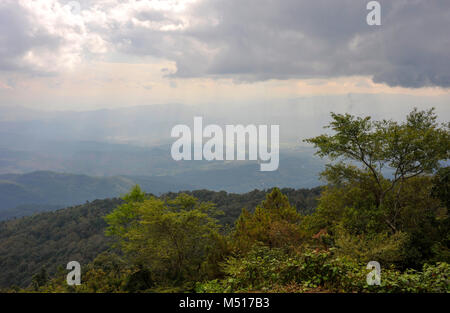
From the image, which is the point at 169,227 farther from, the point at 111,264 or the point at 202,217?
the point at 111,264

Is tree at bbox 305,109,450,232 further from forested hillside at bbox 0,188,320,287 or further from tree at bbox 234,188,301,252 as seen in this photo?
forested hillside at bbox 0,188,320,287

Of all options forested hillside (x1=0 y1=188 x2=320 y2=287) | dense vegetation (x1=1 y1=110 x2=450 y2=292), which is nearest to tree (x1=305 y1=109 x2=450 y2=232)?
dense vegetation (x1=1 y1=110 x2=450 y2=292)

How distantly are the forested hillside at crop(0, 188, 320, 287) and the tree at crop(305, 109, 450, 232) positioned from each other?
39239mm

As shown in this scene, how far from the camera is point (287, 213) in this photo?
78.2 ft

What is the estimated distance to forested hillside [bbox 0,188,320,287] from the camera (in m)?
69.6

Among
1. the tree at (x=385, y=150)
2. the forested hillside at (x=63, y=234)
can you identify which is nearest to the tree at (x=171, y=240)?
the tree at (x=385, y=150)

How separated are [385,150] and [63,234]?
93.5m

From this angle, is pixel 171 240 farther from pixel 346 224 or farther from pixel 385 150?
pixel 385 150

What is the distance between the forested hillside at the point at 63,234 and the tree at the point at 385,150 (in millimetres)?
39239

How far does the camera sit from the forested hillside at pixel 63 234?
69.6 meters
